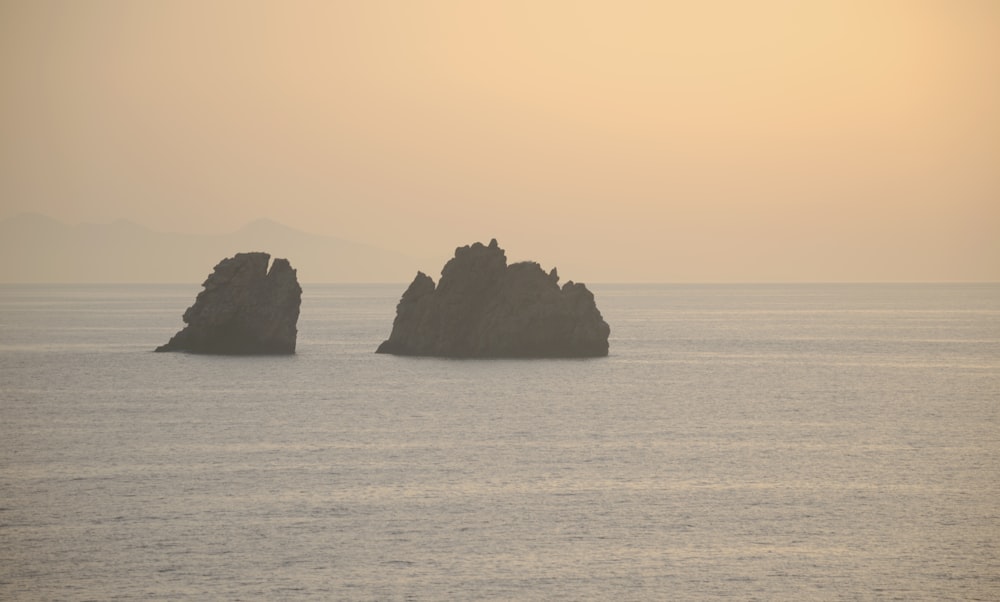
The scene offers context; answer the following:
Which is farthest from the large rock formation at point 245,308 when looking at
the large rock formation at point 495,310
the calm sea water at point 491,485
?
the large rock formation at point 495,310

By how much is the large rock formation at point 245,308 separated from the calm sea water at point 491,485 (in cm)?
661

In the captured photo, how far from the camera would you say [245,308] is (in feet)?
411

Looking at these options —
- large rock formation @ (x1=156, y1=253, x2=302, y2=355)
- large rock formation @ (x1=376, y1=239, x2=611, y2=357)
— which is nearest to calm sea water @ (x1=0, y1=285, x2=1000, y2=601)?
large rock formation @ (x1=156, y1=253, x2=302, y2=355)

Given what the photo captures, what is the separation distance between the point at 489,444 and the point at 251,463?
15113mm

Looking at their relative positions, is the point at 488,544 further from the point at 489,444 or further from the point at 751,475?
the point at 489,444

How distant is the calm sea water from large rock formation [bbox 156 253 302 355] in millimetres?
6605

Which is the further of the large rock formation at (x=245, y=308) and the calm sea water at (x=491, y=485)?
the large rock formation at (x=245, y=308)

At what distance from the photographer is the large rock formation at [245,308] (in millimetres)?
123750

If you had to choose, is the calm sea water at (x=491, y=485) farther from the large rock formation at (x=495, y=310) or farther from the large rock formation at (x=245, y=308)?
the large rock formation at (x=495, y=310)

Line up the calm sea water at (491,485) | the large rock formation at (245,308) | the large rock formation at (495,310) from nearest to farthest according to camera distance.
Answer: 1. the calm sea water at (491,485)
2. the large rock formation at (245,308)
3. the large rock formation at (495,310)

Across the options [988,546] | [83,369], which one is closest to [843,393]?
[988,546]

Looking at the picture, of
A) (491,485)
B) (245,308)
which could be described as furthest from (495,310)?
(491,485)

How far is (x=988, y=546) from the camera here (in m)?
50.4

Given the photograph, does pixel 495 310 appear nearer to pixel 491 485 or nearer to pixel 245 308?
pixel 245 308
